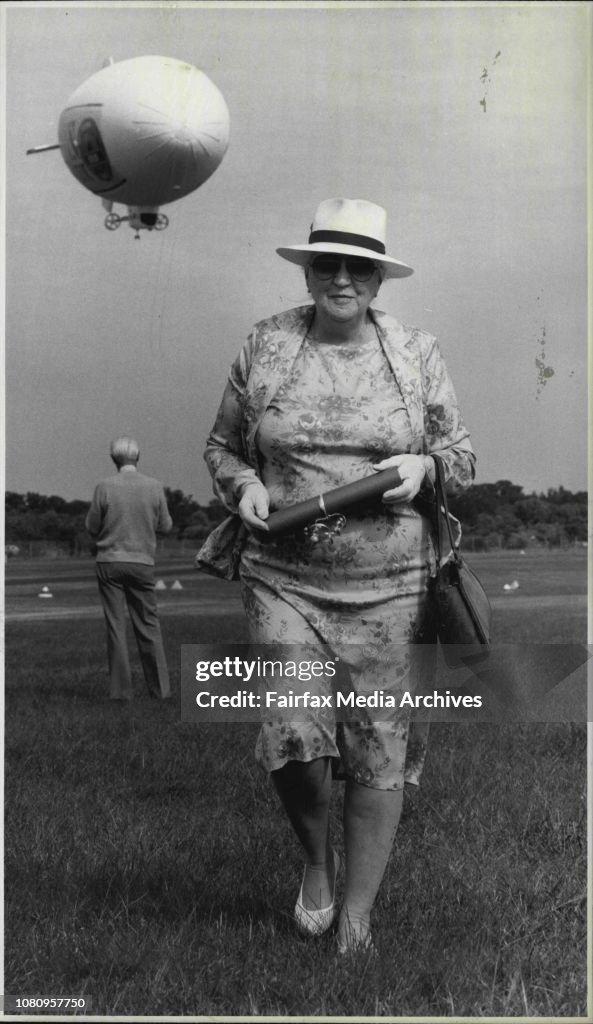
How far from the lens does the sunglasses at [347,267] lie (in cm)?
405

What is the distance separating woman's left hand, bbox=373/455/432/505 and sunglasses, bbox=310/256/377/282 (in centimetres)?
53

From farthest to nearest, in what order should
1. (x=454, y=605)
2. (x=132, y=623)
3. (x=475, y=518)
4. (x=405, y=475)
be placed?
(x=475, y=518) → (x=132, y=623) → (x=454, y=605) → (x=405, y=475)

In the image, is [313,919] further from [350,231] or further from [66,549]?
[66,549]

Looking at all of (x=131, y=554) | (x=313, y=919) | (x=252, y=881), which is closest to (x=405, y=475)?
(x=313, y=919)

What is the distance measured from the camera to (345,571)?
405cm

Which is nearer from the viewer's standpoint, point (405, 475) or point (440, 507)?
point (405, 475)

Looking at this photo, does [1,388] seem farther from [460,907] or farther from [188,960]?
[460,907]

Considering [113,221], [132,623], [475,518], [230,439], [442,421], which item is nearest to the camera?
[442,421]

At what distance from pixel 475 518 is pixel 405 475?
321 inches

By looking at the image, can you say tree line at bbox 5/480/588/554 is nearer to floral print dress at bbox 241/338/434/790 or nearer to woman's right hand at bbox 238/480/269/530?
floral print dress at bbox 241/338/434/790

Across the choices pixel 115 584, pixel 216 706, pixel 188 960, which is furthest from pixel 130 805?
pixel 115 584

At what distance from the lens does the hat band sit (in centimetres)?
408

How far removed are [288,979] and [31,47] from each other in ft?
8.78

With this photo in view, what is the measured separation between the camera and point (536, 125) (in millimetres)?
4203
